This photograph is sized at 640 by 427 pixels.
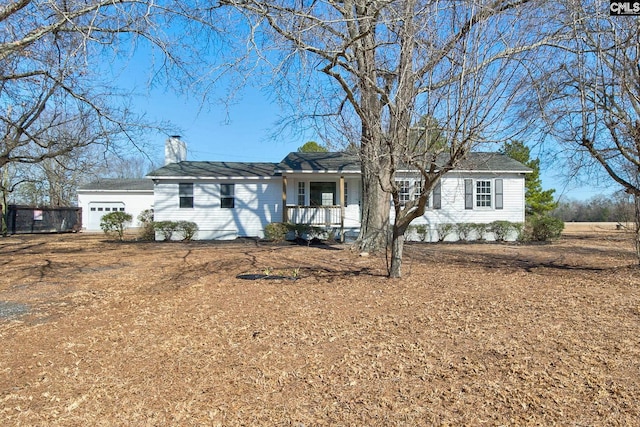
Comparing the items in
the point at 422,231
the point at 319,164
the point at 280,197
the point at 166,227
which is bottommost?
the point at 422,231

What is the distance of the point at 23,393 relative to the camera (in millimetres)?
2984

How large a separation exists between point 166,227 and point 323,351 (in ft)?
44.6

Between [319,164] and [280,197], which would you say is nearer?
[319,164]

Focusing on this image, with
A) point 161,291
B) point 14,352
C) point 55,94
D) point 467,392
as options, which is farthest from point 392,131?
point 55,94

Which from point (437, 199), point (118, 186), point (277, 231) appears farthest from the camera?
point (118, 186)

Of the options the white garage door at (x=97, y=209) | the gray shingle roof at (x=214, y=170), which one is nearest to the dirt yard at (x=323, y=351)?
the gray shingle roof at (x=214, y=170)

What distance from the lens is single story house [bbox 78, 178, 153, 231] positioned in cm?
2898

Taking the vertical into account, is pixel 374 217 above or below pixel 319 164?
below

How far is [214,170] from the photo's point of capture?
55.7ft

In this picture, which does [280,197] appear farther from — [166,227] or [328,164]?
[166,227]

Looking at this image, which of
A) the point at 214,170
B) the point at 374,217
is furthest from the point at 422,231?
the point at 214,170

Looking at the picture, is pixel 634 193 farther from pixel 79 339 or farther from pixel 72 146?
pixel 72 146

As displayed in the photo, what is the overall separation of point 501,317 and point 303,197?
40.7 feet

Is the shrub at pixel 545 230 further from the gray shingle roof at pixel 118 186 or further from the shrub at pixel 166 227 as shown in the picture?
the gray shingle roof at pixel 118 186
